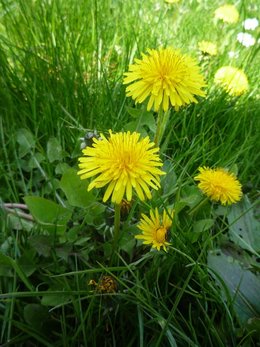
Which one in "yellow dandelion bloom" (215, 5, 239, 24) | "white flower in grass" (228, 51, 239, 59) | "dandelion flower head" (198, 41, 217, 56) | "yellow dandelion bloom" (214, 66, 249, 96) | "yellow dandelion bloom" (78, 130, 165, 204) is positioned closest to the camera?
"yellow dandelion bloom" (78, 130, 165, 204)

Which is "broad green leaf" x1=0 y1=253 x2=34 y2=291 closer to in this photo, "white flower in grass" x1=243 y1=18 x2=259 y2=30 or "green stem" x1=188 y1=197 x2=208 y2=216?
"green stem" x1=188 y1=197 x2=208 y2=216

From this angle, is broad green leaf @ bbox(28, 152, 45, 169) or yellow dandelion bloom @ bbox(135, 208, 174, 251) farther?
broad green leaf @ bbox(28, 152, 45, 169)

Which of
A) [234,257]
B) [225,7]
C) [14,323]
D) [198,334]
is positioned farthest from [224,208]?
[225,7]

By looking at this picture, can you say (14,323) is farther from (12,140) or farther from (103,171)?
(12,140)

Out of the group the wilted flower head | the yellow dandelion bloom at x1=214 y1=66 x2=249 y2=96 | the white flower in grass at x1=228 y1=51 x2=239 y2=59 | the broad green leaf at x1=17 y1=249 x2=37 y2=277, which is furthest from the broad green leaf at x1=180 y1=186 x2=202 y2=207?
the white flower in grass at x1=228 y1=51 x2=239 y2=59

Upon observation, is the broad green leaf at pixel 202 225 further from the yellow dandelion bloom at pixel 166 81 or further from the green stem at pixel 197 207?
the yellow dandelion bloom at pixel 166 81

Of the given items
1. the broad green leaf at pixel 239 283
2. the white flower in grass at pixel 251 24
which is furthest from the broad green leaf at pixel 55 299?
the white flower in grass at pixel 251 24
